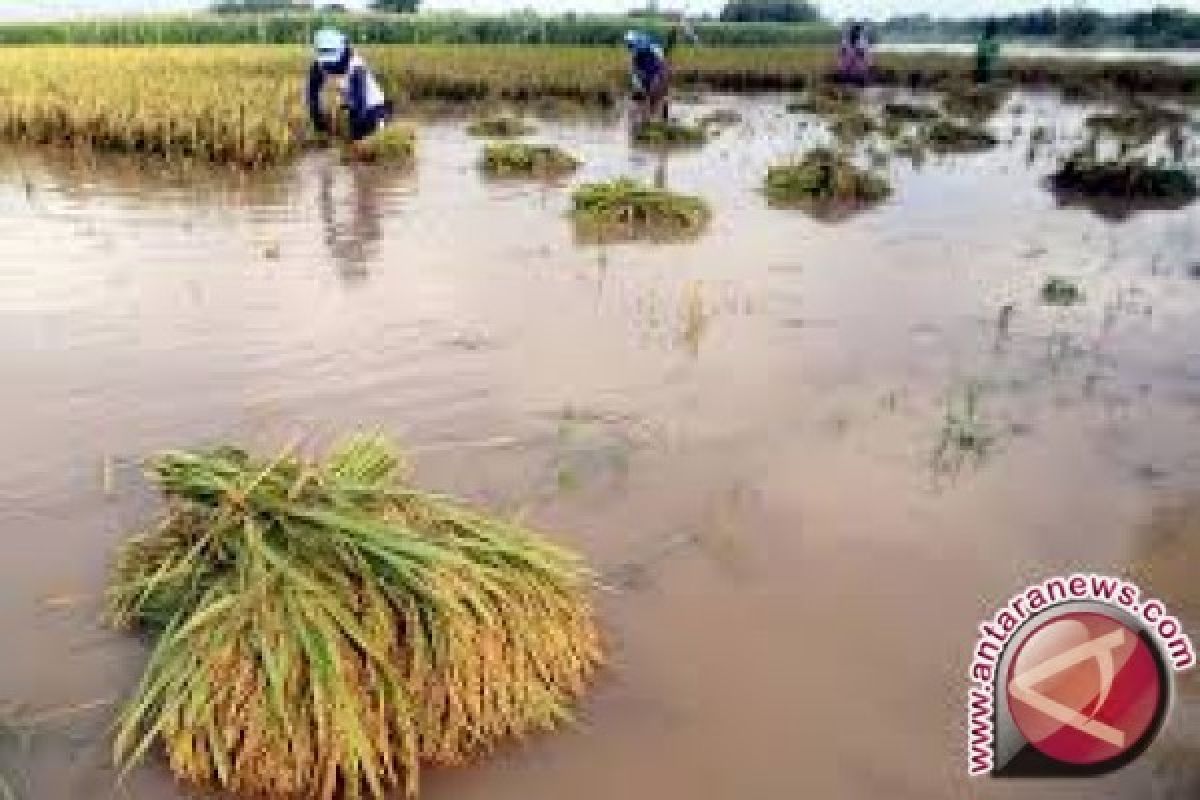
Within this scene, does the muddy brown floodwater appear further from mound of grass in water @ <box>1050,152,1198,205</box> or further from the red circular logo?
mound of grass in water @ <box>1050,152,1198,205</box>

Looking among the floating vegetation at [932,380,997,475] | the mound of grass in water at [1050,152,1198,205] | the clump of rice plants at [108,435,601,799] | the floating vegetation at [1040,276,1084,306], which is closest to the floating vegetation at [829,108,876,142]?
the mound of grass in water at [1050,152,1198,205]

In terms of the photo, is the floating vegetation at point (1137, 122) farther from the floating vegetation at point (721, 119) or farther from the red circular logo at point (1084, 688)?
the red circular logo at point (1084, 688)

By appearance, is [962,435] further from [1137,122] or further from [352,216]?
[1137,122]

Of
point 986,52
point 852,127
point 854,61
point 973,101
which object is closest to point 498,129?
point 852,127

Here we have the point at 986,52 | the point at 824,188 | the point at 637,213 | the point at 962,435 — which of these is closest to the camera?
the point at 962,435

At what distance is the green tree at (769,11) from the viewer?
100188mm

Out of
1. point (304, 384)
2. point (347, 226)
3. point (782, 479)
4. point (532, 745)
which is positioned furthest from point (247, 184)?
point (532, 745)

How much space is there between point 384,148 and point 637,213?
478 cm

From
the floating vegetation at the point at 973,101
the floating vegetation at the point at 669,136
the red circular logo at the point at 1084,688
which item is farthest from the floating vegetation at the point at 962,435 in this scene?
the floating vegetation at the point at 973,101

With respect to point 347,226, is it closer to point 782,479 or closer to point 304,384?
point 304,384

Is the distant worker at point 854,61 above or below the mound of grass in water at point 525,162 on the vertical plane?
above

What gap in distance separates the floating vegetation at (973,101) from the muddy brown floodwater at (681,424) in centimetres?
1280

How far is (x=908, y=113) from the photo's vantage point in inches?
856

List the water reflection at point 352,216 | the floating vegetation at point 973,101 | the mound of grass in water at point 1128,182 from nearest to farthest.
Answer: the water reflection at point 352,216
the mound of grass in water at point 1128,182
the floating vegetation at point 973,101
